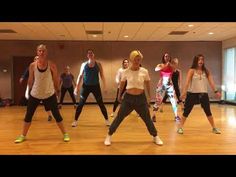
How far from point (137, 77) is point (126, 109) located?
1.64 ft

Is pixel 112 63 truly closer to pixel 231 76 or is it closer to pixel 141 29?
pixel 141 29

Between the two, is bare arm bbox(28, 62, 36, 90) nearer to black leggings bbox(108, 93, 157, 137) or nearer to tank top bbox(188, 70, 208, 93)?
black leggings bbox(108, 93, 157, 137)

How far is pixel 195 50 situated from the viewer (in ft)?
42.8

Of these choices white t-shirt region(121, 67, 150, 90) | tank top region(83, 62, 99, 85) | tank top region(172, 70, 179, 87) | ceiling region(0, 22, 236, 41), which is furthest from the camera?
ceiling region(0, 22, 236, 41)

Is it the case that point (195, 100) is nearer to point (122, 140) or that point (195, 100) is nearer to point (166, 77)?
point (166, 77)

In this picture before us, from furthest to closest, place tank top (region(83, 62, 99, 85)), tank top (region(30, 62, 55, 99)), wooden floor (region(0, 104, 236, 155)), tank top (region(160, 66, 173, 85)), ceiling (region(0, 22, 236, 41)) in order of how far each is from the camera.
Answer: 1. ceiling (region(0, 22, 236, 41))
2. tank top (region(160, 66, 173, 85))
3. tank top (region(83, 62, 99, 85))
4. tank top (region(30, 62, 55, 99))
5. wooden floor (region(0, 104, 236, 155))

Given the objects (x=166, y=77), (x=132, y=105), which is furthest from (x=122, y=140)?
(x=166, y=77)

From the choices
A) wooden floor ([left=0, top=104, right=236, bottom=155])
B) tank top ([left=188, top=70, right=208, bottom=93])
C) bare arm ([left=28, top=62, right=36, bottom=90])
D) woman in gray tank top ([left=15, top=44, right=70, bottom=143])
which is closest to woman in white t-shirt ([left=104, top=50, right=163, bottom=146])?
wooden floor ([left=0, top=104, right=236, bottom=155])

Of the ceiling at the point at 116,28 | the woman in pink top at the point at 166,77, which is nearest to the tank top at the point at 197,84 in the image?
the woman in pink top at the point at 166,77

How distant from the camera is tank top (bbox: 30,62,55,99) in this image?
4492 millimetres

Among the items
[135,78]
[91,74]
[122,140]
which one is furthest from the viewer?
[91,74]

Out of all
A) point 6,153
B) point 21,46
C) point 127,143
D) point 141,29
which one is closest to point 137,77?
point 127,143

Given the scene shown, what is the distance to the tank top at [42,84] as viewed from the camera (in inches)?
177

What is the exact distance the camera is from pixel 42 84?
4516 mm
